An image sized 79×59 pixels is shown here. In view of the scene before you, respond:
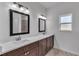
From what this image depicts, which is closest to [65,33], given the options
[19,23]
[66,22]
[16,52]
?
[66,22]

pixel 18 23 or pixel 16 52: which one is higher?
pixel 18 23

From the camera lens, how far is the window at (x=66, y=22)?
3.94 m

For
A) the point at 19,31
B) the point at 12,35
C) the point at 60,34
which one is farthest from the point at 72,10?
the point at 12,35

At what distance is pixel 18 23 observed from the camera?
2537 mm

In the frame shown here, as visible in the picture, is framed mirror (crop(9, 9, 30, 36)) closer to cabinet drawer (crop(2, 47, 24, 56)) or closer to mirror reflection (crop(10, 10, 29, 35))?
mirror reflection (crop(10, 10, 29, 35))

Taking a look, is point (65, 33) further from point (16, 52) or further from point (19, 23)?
point (16, 52)

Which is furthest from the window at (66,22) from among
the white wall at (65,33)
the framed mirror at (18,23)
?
the framed mirror at (18,23)

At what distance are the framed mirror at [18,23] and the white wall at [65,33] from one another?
1.94 meters

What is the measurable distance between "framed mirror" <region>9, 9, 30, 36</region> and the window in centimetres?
206

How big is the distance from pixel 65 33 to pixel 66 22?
1.89ft

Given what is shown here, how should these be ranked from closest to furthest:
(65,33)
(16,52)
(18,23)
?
(16,52) < (18,23) < (65,33)

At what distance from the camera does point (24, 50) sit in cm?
197

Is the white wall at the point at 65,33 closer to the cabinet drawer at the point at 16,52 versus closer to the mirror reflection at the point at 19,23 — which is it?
the mirror reflection at the point at 19,23

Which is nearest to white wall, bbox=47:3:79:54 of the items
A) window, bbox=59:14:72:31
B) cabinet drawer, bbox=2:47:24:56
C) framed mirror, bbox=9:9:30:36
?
window, bbox=59:14:72:31
